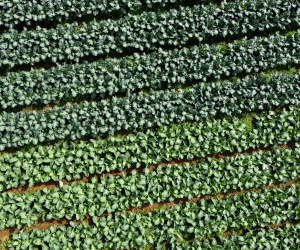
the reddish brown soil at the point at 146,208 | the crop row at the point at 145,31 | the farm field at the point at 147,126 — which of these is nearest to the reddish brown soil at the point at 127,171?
the farm field at the point at 147,126

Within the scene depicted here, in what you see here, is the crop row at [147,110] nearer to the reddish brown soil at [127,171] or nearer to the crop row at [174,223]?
the reddish brown soil at [127,171]

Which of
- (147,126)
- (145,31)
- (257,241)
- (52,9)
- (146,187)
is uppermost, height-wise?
(52,9)

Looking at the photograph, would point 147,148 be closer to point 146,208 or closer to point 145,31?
point 146,208

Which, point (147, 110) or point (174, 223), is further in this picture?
point (147, 110)

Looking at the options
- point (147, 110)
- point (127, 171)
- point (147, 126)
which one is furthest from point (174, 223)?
point (147, 110)

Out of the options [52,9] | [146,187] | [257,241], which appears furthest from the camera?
[52,9]

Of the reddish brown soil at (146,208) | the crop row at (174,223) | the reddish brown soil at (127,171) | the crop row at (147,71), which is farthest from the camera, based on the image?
the crop row at (147,71)
